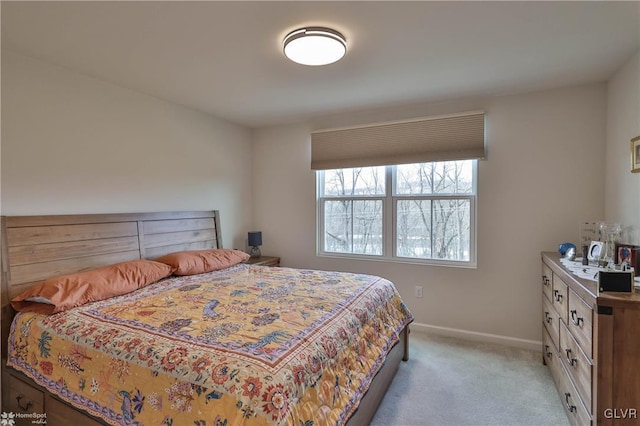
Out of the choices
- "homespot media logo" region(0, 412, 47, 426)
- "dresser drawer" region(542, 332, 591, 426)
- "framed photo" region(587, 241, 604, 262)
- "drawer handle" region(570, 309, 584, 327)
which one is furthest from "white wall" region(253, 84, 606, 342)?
"homespot media logo" region(0, 412, 47, 426)

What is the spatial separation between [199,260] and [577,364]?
289 cm

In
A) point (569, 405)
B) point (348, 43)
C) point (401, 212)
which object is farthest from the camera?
point (401, 212)

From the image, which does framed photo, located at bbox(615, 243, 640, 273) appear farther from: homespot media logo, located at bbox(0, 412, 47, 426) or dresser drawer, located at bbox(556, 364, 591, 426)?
homespot media logo, located at bbox(0, 412, 47, 426)

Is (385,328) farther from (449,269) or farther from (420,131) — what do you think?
Answer: (420,131)

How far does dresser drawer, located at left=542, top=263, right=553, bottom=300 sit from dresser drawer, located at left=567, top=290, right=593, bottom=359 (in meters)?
0.58

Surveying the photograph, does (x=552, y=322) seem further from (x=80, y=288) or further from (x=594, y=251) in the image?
(x=80, y=288)

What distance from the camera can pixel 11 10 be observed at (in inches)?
67.5

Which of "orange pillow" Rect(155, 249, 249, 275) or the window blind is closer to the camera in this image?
"orange pillow" Rect(155, 249, 249, 275)

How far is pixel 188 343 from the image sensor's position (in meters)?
1.44

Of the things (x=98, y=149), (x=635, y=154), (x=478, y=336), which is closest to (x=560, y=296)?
(x=635, y=154)

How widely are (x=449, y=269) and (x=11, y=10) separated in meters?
3.87

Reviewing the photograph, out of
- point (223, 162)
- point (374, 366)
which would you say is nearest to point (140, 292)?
point (374, 366)

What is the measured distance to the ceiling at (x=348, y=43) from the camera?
5.66 feet

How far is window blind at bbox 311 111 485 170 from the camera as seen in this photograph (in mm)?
3145
